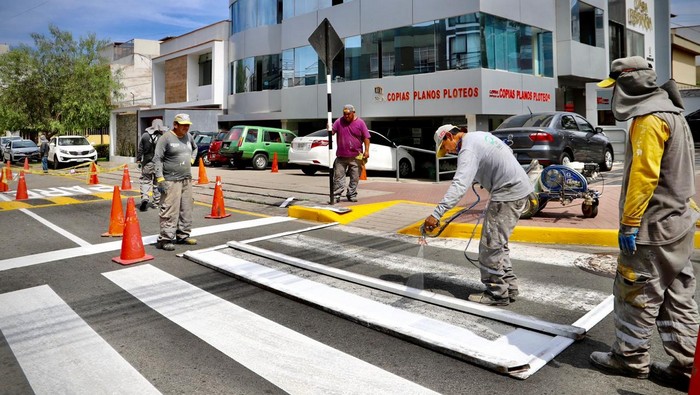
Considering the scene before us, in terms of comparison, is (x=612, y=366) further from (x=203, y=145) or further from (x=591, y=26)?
(x=591, y=26)

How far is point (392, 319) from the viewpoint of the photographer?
4.51 m

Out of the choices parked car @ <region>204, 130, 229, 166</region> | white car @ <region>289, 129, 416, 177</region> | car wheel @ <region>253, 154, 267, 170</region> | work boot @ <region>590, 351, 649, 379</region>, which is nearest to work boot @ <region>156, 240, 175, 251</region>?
work boot @ <region>590, 351, 649, 379</region>

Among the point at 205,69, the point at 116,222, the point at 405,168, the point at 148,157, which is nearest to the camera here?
the point at 116,222

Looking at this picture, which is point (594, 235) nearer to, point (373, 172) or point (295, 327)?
point (295, 327)

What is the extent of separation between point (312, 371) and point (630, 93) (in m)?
2.69

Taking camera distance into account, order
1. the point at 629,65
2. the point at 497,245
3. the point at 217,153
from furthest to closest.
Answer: the point at 217,153, the point at 497,245, the point at 629,65

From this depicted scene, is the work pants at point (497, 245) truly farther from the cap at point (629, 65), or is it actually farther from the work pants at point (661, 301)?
the cap at point (629, 65)

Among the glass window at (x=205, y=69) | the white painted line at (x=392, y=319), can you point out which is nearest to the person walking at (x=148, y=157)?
the white painted line at (x=392, y=319)

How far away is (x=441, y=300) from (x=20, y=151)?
39126 mm

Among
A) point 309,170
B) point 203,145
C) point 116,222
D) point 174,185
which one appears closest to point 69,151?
point 203,145

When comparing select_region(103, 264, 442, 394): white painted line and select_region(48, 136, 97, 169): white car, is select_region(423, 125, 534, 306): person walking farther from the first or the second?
select_region(48, 136, 97, 169): white car

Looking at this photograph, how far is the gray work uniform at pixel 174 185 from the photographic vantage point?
7.84m

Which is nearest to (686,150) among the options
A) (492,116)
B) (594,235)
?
(594,235)

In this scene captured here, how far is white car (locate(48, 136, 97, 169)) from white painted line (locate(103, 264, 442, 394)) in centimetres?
2524
